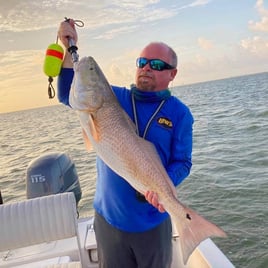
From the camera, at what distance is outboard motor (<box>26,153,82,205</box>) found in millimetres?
5207

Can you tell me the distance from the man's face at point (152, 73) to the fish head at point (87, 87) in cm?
38

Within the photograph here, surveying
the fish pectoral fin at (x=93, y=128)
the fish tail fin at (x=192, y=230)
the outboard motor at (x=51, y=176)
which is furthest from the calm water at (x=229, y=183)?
the fish tail fin at (x=192, y=230)

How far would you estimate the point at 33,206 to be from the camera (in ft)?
11.8

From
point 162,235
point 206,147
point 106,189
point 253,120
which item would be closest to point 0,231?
point 106,189

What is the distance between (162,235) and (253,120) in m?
16.9

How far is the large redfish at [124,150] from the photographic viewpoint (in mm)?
2357

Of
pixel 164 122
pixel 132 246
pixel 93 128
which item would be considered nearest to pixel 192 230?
pixel 132 246

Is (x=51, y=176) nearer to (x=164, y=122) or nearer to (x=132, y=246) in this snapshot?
(x=132, y=246)

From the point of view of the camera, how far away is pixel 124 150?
7.76 ft

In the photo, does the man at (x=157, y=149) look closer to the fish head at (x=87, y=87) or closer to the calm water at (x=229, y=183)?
the fish head at (x=87, y=87)

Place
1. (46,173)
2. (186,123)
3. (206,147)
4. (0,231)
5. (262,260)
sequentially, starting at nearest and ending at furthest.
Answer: (186,123)
(0,231)
(46,173)
(262,260)
(206,147)

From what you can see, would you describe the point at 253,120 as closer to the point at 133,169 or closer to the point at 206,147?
the point at 206,147

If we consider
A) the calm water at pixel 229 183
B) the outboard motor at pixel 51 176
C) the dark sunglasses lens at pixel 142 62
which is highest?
the dark sunglasses lens at pixel 142 62

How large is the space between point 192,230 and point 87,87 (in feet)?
3.61
